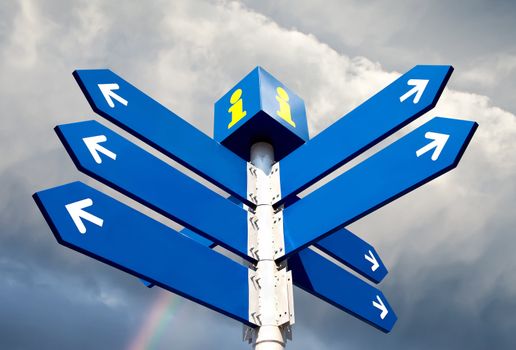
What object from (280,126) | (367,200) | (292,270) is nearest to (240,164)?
(280,126)

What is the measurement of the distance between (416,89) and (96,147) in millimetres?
2067

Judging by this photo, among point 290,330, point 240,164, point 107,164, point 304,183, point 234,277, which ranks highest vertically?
point 240,164

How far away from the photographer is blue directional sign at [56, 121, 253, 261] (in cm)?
340

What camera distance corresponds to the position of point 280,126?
15.6 feet

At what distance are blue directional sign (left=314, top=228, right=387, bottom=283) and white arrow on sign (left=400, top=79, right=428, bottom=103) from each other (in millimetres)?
1444

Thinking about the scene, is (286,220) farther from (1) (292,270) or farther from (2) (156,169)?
(2) (156,169)

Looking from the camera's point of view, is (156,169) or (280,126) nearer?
(156,169)

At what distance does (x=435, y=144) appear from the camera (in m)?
3.44

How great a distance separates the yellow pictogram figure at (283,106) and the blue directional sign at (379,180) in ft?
3.24

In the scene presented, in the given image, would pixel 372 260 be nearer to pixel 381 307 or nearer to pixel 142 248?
pixel 381 307

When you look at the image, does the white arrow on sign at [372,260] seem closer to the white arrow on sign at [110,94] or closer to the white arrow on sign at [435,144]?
the white arrow on sign at [435,144]

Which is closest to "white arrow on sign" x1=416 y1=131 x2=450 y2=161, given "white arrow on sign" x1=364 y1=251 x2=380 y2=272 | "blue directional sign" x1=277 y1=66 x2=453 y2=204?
"blue directional sign" x1=277 y1=66 x2=453 y2=204

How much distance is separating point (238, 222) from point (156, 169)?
0.73 m

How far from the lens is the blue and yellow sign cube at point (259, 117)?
186 inches
